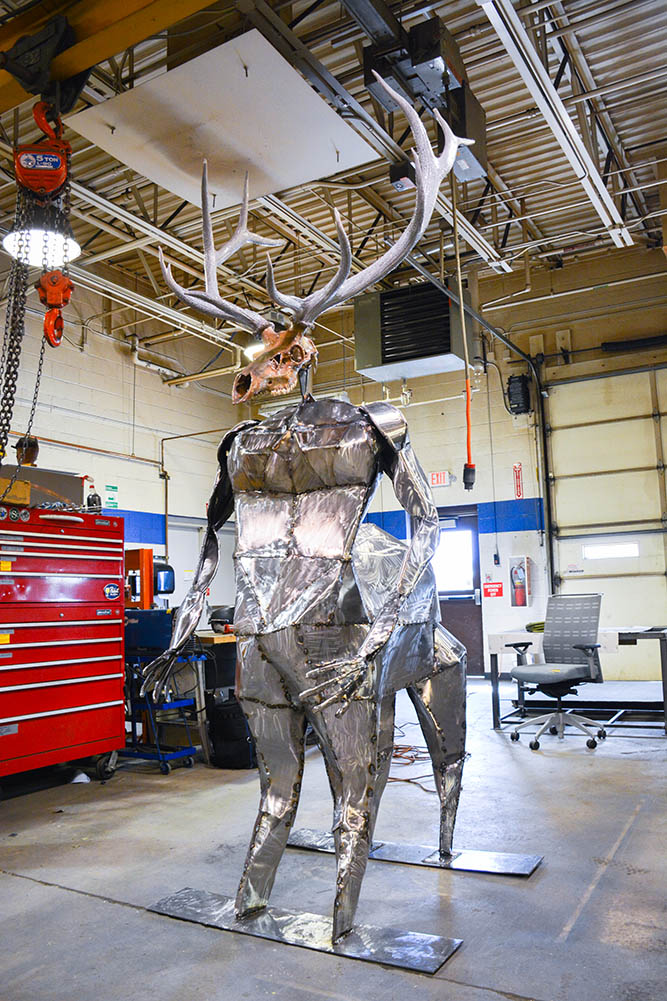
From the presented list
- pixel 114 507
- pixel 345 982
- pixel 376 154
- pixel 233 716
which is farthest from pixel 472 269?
pixel 345 982

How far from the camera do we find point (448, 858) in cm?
322

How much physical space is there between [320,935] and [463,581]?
333 inches

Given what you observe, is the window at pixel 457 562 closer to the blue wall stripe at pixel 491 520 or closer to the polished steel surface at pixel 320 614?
the blue wall stripe at pixel 491 520

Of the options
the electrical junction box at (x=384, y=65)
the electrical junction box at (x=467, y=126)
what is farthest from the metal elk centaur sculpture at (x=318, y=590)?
the electrical junction box at (x=467, y=126)

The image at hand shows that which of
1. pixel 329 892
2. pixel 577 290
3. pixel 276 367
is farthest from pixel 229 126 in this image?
pixel 577 290

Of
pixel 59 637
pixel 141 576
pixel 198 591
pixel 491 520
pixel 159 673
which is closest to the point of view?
pixel 159 673

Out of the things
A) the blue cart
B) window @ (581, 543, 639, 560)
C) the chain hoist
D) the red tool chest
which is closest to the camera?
the chain hoist

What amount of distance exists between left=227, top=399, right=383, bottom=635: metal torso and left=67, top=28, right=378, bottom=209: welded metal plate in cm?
235

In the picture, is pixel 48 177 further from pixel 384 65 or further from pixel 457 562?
pixel 457 562

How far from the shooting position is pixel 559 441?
991cm

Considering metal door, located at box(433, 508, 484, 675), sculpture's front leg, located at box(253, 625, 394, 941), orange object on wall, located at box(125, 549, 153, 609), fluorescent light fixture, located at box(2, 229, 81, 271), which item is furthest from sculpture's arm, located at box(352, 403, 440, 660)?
metal door, located at box(433, 508, 484, 675)

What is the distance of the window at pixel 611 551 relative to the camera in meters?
9.34

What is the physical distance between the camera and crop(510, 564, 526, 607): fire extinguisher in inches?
389

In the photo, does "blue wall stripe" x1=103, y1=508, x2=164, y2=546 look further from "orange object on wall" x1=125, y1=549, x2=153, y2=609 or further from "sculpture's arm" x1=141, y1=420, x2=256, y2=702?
"sculpture's arm" x1=141, y1=420, x2=256, y2=702
